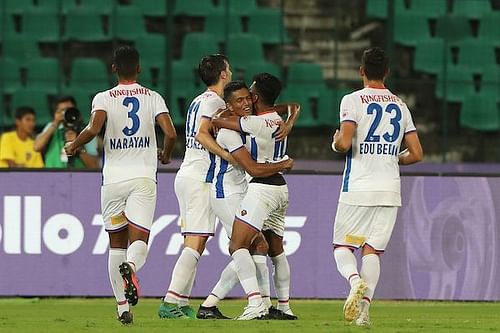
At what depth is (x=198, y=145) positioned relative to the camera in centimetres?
1151

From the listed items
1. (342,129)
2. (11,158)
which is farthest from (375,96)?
(11,158)

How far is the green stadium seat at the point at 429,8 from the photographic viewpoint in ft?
69.2

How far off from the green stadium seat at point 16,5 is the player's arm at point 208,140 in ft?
32.8

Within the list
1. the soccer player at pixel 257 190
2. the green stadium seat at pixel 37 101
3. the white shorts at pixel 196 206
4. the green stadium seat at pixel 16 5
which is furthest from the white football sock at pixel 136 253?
the green stadium seat at pixel 16 5

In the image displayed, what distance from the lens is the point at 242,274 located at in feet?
35.3

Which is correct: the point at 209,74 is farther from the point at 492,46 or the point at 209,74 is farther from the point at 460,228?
the point at 492,46

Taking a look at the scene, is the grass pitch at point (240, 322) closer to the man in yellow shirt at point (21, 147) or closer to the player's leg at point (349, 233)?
the player's leg at point (349, 233)

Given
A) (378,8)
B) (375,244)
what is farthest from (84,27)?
(375,244)

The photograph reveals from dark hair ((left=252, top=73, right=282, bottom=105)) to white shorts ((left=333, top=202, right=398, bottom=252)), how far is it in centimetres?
101

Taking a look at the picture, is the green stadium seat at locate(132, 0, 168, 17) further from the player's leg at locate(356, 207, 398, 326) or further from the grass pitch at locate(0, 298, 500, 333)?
the player's leg at locate(356, 207, 398, 326)

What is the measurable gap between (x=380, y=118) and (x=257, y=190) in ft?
3.54

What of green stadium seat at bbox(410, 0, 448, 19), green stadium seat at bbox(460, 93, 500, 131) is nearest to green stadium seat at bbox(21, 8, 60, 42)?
green stadium seat at bbox(410, 0, 448, 19)

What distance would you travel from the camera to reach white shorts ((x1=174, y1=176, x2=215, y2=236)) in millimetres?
11484

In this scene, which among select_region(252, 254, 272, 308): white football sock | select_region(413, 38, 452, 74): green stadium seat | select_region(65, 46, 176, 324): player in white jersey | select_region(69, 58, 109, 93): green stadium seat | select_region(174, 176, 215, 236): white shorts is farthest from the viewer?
select_region(413, 38, 452, 74): green stadium seat
